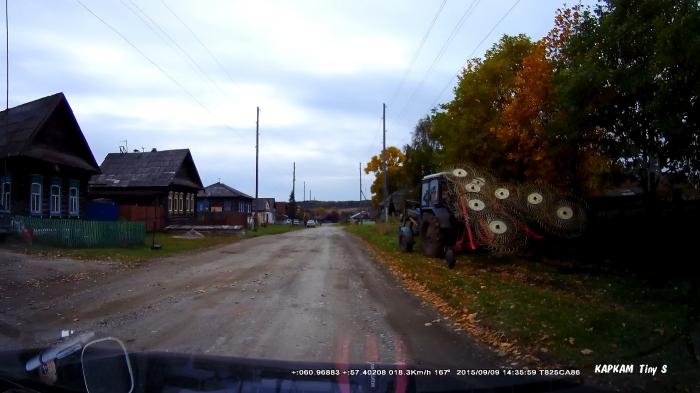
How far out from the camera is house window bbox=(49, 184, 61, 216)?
92.8ft

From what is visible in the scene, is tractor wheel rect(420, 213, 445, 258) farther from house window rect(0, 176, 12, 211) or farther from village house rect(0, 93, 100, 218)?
house window rect(0, 176, 12, 211)

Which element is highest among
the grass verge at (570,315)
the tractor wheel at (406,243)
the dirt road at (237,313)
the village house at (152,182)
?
the village house at (152,182)

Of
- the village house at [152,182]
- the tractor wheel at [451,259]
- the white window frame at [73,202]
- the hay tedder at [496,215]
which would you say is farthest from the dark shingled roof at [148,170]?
the tractor wheel at [451,259]

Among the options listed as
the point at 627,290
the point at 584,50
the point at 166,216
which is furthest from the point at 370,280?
the point at 166,216

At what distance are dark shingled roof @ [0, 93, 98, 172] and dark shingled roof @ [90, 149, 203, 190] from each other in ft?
31.6

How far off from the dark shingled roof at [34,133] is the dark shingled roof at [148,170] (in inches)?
379

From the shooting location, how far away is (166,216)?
40.2 metres

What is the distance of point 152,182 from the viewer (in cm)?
4094

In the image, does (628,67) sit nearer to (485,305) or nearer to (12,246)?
(485,305)

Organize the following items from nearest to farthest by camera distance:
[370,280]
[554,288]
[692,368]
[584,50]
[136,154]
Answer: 1. [692,368]
2. [554,288]
3. [584,50]
4. [370,280]
5. [136,154]

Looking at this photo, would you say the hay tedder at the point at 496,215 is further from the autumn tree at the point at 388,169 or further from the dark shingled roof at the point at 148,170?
the autumn tree at the point at 388,169

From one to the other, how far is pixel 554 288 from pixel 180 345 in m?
7.24

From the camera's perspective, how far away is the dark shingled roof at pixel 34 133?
25516 millimetres

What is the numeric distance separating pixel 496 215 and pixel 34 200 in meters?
21.8
